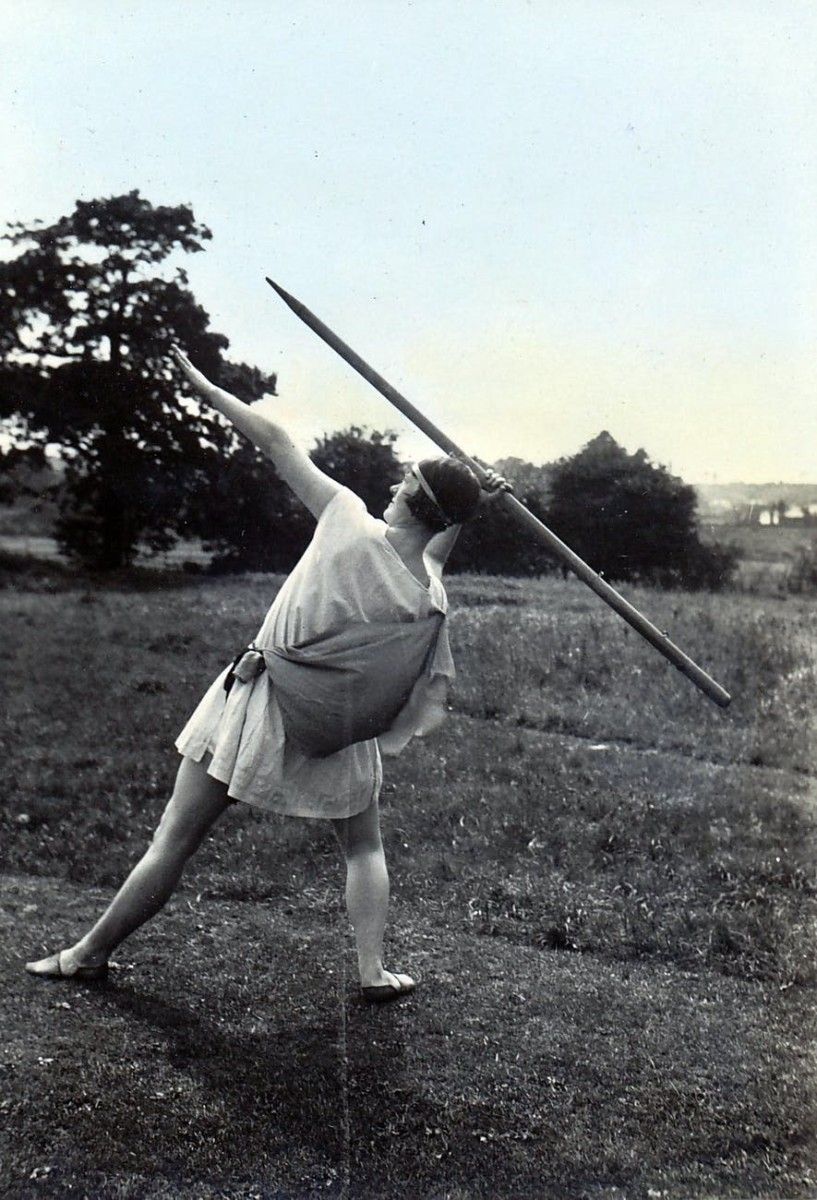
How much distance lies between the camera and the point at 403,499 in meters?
3.47

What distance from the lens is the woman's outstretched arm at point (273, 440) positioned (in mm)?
3369

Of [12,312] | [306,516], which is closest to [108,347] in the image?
[12,312]

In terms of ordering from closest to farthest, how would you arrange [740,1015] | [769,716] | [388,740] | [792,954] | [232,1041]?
[232,1041] → [388,740] → [740,1015] → [792,954] → [769,716]

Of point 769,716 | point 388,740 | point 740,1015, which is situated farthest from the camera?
point 769,716

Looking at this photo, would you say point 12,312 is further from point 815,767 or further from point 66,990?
point 815,767

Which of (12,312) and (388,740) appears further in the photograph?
(12,312)

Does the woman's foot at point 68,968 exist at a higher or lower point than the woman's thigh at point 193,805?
lower

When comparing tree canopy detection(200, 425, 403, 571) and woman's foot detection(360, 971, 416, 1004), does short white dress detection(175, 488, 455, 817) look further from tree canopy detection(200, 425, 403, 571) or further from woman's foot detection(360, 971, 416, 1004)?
tree canopy detection(200, 425, 403, 571)

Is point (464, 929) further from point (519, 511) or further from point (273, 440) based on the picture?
point (273, 440)

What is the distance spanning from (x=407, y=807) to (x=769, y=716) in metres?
2.48

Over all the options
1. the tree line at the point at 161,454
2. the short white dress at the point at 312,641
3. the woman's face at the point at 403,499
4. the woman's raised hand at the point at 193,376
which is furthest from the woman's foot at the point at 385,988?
the tree line at the point at 161,454

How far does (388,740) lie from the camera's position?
3.73 m

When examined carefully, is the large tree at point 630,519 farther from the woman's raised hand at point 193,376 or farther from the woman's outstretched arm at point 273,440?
the woman's raised hand at point 193,376

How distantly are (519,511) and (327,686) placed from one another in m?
0.87
